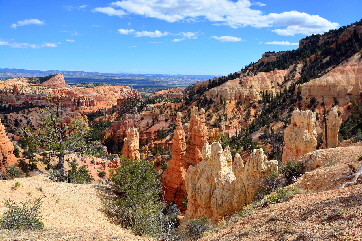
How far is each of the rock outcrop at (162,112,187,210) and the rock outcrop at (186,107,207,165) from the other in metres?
0.98

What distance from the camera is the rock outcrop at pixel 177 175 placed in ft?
89.1

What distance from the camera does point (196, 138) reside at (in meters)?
28.6

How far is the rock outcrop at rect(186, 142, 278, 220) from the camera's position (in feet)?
45.7

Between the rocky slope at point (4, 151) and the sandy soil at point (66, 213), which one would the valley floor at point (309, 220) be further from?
the rocky slope at point (4, 151)

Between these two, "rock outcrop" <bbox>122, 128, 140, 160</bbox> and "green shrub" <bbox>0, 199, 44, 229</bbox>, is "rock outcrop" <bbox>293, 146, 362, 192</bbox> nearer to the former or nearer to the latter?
"green shrub" <bbox>0, 199, 44, 229</bbox>

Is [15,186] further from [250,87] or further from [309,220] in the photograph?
[250,87]

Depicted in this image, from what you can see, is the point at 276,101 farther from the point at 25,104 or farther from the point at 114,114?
the point at 25,104

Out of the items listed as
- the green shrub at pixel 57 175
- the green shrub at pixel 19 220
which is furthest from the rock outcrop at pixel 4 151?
the green shrub at pixel 19 220

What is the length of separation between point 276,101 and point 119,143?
36.7 meters

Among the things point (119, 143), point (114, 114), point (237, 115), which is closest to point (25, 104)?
point (114, 114)

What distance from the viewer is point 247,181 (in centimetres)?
1397

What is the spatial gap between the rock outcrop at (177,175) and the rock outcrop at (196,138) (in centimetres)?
98

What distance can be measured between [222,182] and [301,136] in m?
9.27

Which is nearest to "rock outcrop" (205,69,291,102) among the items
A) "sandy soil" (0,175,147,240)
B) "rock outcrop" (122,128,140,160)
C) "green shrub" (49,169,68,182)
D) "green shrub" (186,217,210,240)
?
"rock outcrop" (122,128,140,160)
